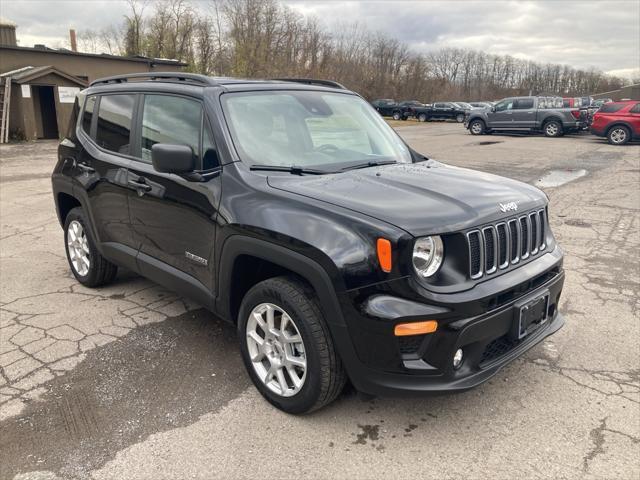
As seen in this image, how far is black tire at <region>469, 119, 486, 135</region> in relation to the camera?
25.8 metres

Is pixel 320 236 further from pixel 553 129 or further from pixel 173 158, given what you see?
pixel 553 129

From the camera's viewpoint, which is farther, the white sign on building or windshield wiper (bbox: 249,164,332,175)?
the white sign on building

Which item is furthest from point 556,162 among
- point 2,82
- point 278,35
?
point 278,35

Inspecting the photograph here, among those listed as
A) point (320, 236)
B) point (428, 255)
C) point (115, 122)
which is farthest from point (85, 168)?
point (428, 255)

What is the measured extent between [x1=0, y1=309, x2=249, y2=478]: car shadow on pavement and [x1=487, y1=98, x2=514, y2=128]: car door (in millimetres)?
23389

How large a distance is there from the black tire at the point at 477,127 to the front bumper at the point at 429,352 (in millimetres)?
24781

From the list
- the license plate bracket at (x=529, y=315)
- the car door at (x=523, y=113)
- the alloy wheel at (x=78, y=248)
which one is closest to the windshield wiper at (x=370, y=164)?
the license plate bracket at (x=529, y=315)

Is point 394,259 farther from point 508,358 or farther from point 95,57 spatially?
point 95,57

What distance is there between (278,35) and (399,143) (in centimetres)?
4830

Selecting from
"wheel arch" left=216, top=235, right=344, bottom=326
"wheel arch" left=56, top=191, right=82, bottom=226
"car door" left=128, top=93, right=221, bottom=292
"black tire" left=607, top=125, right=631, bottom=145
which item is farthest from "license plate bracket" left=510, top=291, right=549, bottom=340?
"black tire" left=607, top=125, right=631, bottom=145

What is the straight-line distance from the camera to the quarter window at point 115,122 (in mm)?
4180

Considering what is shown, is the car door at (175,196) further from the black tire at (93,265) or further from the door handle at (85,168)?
the black tire at (93,265)

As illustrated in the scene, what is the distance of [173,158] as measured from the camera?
10.4 feet

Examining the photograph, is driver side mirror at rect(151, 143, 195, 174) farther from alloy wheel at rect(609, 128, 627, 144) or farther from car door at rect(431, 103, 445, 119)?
car door at rect(431, 103, 445, 119)
